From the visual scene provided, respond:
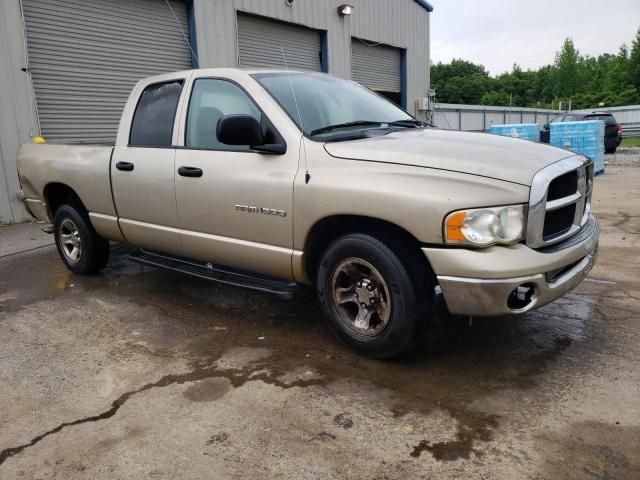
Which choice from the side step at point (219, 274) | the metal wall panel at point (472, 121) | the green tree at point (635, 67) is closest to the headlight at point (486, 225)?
the side step at point (219, 274)

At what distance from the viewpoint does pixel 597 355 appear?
11.3ft

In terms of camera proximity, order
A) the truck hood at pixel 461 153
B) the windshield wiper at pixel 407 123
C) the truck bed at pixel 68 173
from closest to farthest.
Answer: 1. the truck hood at pixel 461 153
2. the windshield wiper at pixel 407 123
3. the truck bed at pixel 68 173

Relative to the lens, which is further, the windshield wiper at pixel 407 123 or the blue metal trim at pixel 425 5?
the blue metal trim at pixel 425 5

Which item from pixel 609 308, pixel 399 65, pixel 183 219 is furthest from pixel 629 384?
pixel 399 65

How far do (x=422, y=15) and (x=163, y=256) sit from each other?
15996 mm

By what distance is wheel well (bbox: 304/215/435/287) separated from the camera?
10.4 feet

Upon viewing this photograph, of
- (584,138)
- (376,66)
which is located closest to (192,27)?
(376,66)

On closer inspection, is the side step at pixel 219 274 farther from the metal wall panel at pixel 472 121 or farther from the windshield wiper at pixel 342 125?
the metal wall panel at pixel 472 121

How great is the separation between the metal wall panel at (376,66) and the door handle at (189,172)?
11.8 meters

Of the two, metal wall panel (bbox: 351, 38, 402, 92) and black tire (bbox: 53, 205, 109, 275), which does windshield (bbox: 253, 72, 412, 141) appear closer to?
black tire (bbox: 53, 205, 109, 275)

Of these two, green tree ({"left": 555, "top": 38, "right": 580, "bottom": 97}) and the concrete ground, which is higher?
green tree ({"left": 555, "top": 38, "right": 580, "bottom": 97})

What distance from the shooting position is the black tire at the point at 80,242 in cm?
538

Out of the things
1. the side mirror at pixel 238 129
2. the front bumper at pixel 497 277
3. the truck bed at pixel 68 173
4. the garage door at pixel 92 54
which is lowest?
the front bumper at pixel 497 277

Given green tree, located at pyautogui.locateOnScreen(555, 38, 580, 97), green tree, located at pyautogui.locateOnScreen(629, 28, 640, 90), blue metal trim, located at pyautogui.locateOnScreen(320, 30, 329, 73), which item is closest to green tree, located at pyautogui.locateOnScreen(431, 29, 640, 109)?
green tree, located at pyautogui.locateOnScreen(555, 38, 580, 97)
